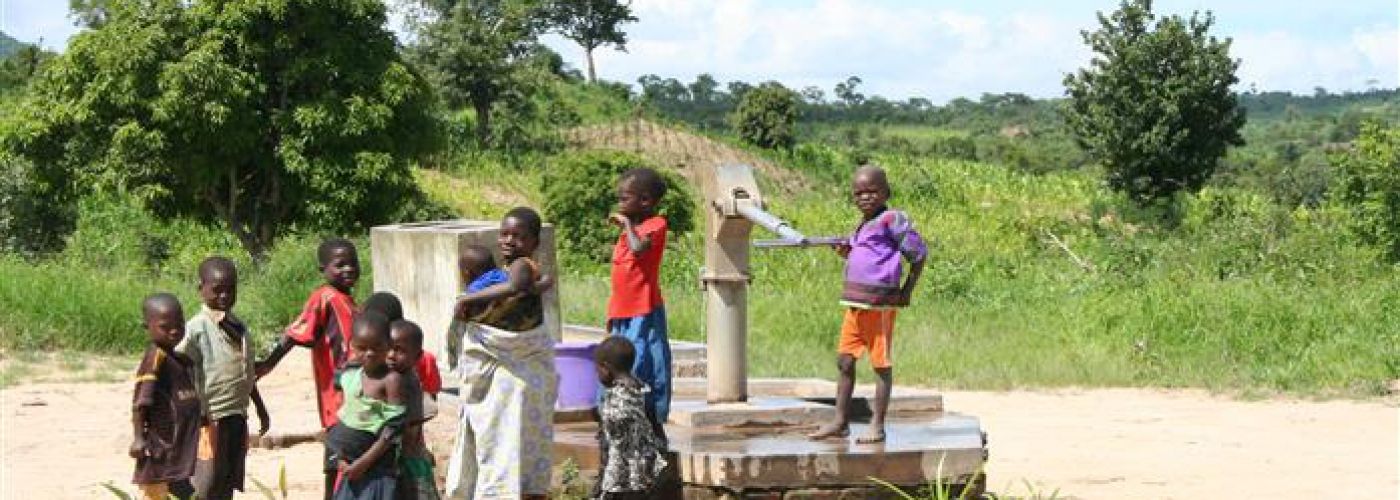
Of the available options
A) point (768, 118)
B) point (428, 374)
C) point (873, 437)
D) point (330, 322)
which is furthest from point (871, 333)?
point (768, 118)

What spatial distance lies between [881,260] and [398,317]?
1.70 metres

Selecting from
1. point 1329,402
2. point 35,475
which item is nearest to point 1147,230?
point 1329,402

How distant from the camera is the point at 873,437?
593 cm

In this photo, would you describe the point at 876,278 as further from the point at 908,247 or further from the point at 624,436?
the point at 624,436

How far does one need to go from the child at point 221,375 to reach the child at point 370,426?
885mm

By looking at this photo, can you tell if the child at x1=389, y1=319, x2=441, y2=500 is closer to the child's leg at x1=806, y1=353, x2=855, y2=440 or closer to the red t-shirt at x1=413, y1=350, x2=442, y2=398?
the red t-shirt at x1=413, y1=350, x2=442, y2=398

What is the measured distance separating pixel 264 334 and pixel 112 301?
1204 millimetres

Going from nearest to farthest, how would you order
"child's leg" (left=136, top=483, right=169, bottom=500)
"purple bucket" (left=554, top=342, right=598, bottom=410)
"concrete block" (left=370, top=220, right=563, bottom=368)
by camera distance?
1. "child's leg" (left=136, top=483, right=169, bottom=500)
2. "purple bucket" (left=554, top=342, right=598, bottom=410)
3. "concrete block" (left=370, top=220, right=563, bottom=368)

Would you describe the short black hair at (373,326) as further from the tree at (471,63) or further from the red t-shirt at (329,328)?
the tree at (471,63)

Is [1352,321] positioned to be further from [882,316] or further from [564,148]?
[564,148]

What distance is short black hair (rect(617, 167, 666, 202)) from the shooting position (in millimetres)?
5969

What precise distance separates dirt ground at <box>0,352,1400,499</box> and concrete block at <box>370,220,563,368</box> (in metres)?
0.84

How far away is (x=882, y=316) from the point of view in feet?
19.3

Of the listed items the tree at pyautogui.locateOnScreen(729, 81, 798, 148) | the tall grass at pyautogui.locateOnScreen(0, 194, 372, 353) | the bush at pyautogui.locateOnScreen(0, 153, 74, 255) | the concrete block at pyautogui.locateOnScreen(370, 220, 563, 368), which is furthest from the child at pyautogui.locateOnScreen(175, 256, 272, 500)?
the tree at pyautogui.locateOnScreen(729, 81, 798, 148)
